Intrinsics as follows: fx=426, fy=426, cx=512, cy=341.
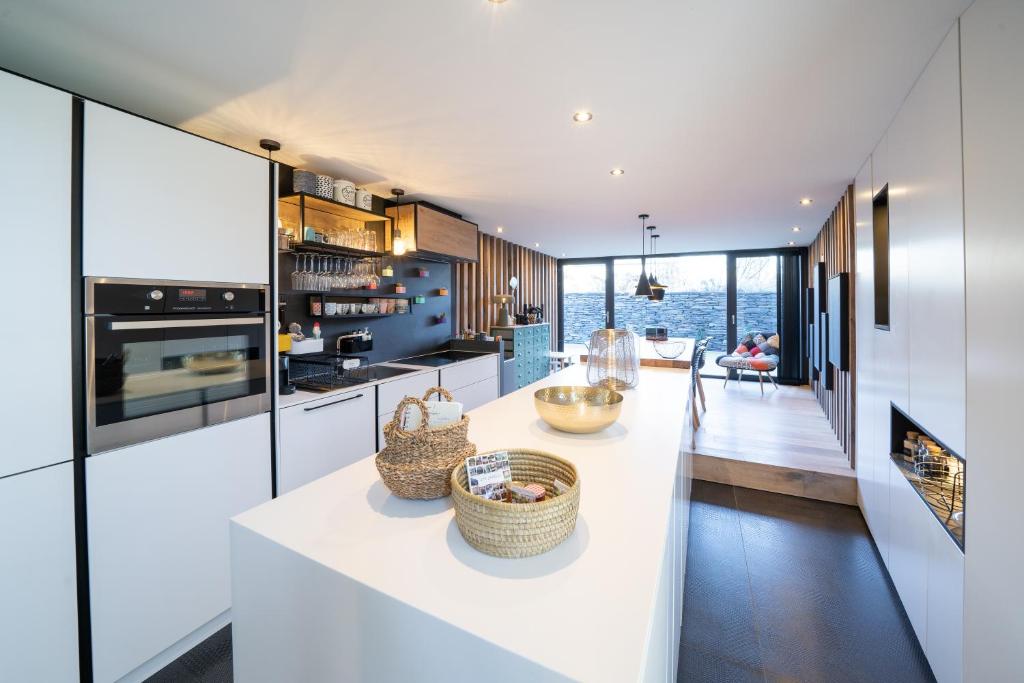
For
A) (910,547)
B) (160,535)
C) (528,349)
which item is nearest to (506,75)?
(160,535)

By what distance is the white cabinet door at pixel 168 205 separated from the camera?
1.60 metres

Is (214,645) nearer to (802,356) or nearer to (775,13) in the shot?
(775,13)

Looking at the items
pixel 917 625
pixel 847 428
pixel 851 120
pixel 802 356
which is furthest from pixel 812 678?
pixel 802 356

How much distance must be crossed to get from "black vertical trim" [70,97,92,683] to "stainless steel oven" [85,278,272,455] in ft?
0.08

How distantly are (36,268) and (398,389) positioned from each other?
6.85 feet

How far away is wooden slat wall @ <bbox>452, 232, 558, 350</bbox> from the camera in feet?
17.8

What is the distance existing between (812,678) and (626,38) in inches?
104

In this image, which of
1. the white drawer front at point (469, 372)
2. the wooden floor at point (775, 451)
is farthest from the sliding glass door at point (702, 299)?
the white drawer front at point (469, 372)

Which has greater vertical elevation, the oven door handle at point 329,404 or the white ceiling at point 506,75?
the white ceiling at point 506,75

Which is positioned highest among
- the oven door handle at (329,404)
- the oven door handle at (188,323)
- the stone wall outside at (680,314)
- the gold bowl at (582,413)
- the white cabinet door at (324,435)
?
the stone wall outside at (680,314)

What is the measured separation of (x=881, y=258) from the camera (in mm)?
2459

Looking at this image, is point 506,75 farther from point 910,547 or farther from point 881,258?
point 910,547

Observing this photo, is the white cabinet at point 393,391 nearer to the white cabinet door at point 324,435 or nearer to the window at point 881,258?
the white cabinet door at point 324,435

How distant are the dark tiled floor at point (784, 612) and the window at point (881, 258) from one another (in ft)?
4.60
